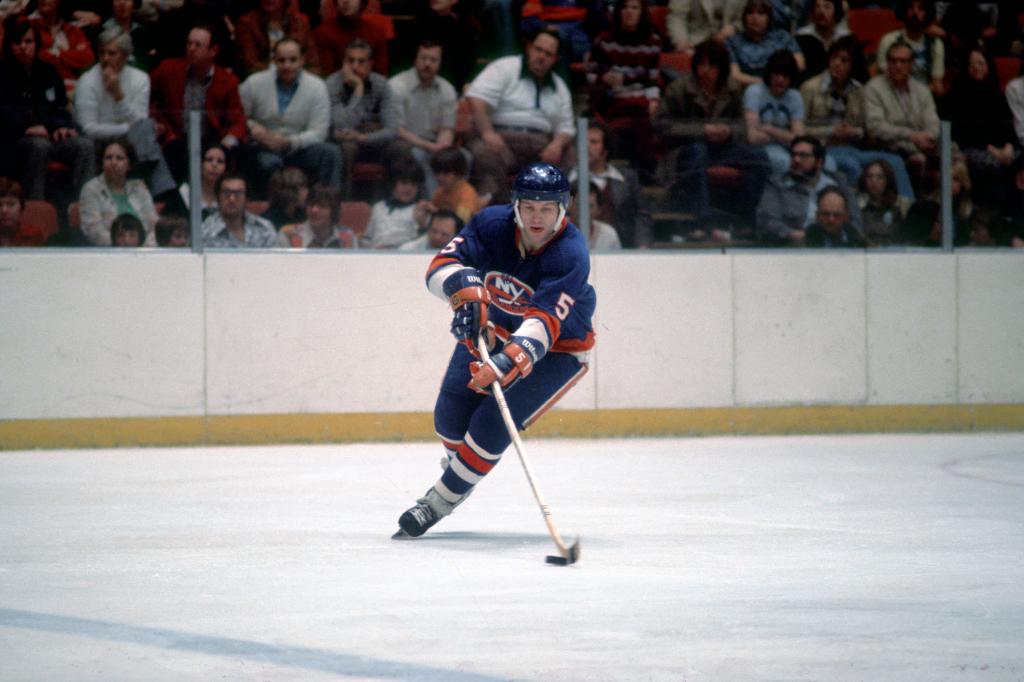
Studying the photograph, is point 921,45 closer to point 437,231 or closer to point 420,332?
point 437,231

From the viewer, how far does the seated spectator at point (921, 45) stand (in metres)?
8.66

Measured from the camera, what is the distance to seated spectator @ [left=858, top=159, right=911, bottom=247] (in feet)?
26.6

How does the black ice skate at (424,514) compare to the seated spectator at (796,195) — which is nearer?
the black ice skate at (424,514)

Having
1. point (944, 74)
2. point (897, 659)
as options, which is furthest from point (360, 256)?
point (897, 659)

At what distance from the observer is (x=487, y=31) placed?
875 cm

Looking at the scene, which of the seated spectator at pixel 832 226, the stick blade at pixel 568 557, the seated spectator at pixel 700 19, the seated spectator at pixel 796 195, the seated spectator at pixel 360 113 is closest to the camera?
the stick blade at pixel 568 557

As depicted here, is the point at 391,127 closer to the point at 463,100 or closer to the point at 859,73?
the point at 463,100

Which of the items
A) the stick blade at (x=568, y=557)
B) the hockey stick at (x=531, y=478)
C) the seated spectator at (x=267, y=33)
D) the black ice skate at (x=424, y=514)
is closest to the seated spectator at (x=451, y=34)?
the seated spectator at (x=267, y=33)

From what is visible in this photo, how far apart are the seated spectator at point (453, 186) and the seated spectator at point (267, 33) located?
3.47 ft

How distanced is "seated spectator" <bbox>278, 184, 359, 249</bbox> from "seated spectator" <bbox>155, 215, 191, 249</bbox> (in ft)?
1.64

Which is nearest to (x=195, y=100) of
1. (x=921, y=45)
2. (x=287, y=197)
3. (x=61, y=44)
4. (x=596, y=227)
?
(x=61, y=44)

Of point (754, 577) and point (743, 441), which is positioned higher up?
point (754, 577)

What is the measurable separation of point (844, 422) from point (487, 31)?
10.5ft

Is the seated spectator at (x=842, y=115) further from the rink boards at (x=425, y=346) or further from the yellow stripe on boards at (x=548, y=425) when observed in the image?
the yellow stripe on boards at (x=548, y=425)
